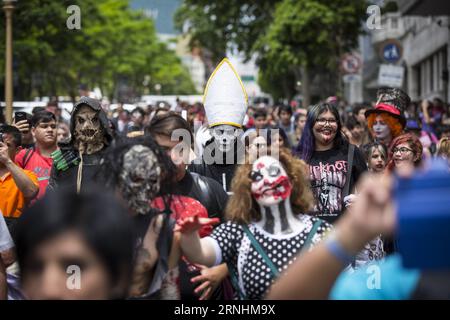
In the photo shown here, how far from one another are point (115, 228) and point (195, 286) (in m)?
2.09

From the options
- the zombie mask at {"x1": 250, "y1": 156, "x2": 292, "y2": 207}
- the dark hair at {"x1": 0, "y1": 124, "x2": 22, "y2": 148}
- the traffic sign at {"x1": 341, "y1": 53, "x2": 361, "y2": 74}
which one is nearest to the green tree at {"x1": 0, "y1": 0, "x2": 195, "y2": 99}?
the traffic sign at {"x1": 341, "y1": 53, "x2": 361, "y2": 74}

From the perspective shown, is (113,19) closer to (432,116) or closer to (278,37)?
(278,37)

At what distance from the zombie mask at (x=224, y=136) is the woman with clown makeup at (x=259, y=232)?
2.69 meters

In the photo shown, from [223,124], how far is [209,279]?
3.16 metres

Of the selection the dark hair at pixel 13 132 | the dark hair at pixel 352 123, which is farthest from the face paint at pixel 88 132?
the dark hair at pixel 352 123

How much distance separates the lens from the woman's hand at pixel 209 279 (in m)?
4.08

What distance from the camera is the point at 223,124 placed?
7.18 m

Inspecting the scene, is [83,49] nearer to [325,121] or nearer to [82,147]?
[325,121]

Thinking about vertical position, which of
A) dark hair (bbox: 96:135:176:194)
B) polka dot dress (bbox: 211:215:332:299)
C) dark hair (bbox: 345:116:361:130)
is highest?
dark hair (bbox: 345:116:361:130)

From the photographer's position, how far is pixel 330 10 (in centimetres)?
2847

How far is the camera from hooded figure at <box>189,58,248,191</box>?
672cm

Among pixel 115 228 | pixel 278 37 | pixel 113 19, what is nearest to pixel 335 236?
pixel 115 228

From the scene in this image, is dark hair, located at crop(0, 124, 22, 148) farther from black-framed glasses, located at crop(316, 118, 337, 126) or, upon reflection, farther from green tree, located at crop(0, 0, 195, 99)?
green tree, located at crop(0, 0, 195, 99)

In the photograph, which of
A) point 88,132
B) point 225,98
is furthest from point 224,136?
point 88,132
